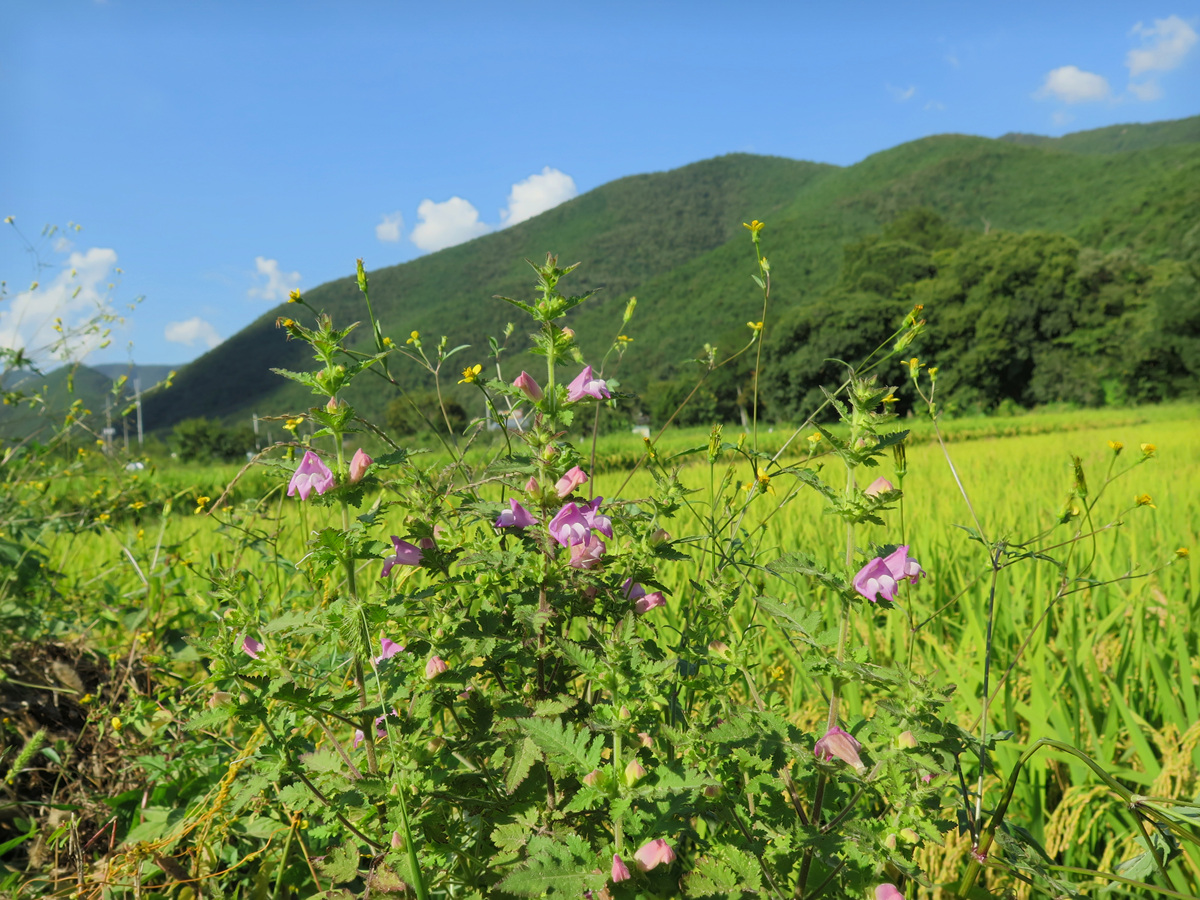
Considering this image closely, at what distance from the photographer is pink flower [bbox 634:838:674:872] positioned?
69 centimetres

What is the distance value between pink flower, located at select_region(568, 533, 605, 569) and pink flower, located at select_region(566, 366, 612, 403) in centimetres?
22

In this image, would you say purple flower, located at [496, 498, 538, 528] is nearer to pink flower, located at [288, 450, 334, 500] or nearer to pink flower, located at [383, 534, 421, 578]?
pink flower, located at [383, 534, 421, 578]

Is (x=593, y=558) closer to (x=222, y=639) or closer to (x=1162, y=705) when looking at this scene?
(x=222, y=639)

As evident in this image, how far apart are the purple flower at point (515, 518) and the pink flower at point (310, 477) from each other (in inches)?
9.3

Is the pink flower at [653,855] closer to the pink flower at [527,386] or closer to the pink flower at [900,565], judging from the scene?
the pink flower at [900,565]

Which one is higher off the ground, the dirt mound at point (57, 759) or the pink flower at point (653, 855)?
the pink flower at point (653, 855)

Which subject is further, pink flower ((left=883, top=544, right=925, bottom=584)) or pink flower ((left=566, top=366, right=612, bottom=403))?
pink flower ((left=566, top=366, right=612, bottom=403))

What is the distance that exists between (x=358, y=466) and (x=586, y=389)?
346 millimetres

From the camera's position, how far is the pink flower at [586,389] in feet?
3.22

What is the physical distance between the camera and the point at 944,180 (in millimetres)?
72750

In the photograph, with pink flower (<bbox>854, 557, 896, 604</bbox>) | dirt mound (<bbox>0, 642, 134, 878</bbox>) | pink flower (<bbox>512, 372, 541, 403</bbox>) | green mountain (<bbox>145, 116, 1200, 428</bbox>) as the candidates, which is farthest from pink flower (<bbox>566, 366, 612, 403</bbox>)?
green mountain (<bbox>145, 116, 1200, 428</bbox>)

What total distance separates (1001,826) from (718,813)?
0.36 meters

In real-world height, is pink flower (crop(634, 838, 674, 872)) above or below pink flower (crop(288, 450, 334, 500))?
below

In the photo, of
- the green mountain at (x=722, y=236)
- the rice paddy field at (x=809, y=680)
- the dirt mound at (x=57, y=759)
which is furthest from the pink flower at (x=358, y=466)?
the green mountain at (x=722, y=236)
